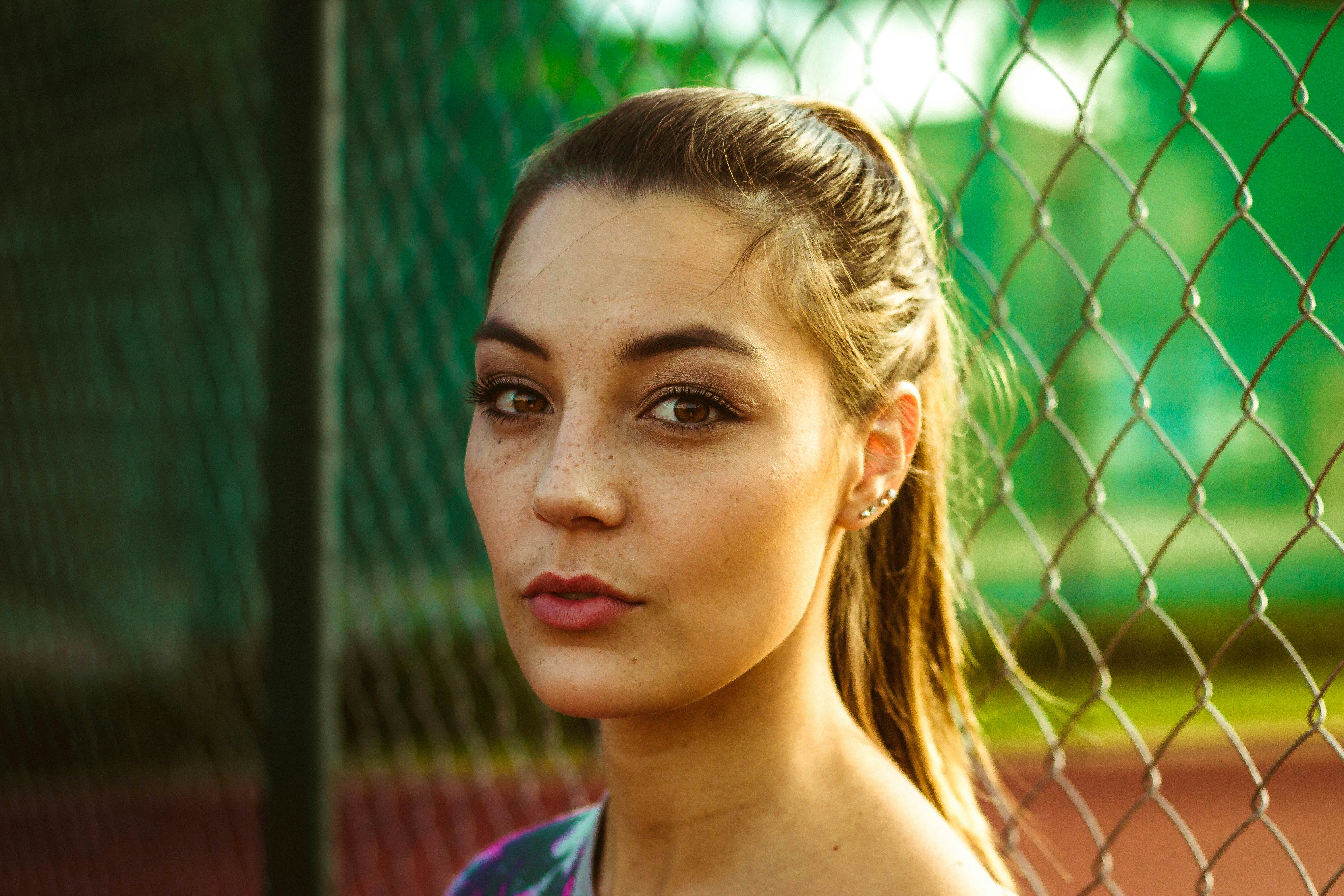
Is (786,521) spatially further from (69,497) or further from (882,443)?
(69,497)

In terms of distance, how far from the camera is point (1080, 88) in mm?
2648

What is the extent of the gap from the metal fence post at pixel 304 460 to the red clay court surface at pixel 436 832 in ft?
1.09

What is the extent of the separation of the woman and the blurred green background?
0.67 feet

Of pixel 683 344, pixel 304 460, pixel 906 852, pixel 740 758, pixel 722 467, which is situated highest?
pixel 304 460

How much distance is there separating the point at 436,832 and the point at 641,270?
432 cm

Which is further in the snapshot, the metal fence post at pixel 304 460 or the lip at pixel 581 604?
the metal fence post at pixel 304 460

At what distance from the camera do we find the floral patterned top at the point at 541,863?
1.30m

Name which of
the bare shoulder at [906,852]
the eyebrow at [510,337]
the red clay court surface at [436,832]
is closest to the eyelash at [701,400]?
the eyebrow at [510,337]

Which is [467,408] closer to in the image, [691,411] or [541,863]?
[541,863]

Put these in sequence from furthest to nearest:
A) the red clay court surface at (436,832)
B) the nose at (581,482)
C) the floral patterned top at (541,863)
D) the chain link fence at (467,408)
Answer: the red clay court surface at (436,832) < the chain link fence at (467,408) < the floral patterned top at (541,863) < the nose at (581,482)

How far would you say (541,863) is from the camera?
4.51ft

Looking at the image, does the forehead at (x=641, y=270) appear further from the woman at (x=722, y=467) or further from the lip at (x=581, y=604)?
the lip at (x=581, y=604)

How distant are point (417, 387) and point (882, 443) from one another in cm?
394

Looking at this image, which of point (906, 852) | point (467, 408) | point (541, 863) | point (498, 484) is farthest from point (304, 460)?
point (467, 408)
